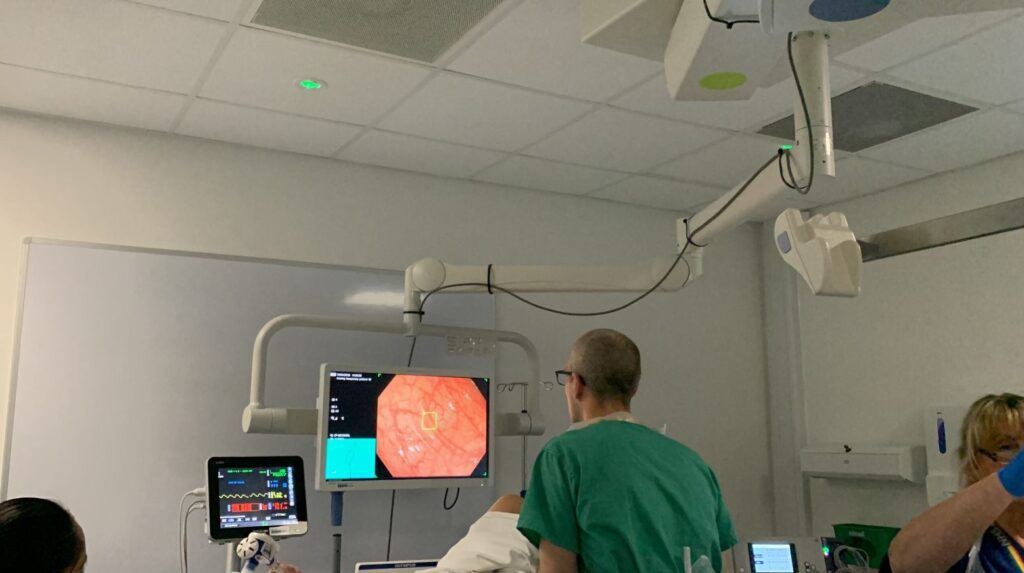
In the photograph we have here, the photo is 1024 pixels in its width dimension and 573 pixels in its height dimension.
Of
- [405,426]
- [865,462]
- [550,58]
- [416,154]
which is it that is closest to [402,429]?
A: [405,426]

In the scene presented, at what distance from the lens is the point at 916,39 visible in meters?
2.64

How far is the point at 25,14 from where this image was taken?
247cm

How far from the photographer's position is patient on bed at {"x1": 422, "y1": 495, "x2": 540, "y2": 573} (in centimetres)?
192

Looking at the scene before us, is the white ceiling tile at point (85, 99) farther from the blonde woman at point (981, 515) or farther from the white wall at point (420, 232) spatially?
the blonde woman at point (981, 515)

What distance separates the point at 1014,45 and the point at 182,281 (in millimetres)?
2988

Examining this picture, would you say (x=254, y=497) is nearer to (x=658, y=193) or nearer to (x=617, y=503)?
(x=617, y=503)

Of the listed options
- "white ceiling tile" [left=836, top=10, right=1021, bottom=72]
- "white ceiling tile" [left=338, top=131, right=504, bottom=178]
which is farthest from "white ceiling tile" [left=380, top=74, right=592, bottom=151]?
"white ceiling tile" [left=836, top=10, right=1021, bottom=72]

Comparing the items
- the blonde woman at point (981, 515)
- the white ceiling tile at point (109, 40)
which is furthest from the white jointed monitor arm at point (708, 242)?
the white ceiling tile at point (109, 40)

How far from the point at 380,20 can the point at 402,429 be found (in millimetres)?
1467

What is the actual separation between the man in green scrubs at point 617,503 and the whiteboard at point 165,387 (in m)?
1.83

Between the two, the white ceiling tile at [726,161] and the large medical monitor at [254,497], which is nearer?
the large medical monitor at [254,497]

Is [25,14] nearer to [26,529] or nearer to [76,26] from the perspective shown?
[76,26]

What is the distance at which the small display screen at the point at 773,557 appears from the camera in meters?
3.72

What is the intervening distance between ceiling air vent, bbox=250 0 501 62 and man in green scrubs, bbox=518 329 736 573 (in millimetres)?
1231
